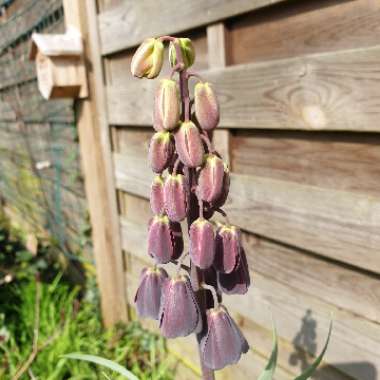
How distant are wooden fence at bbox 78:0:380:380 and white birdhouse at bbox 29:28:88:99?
32cm

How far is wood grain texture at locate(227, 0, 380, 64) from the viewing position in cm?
104

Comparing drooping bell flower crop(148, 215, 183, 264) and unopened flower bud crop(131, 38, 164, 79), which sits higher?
unopened flower bud crop(131, 38, 164, 79)

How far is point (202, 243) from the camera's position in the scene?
2.45 ft

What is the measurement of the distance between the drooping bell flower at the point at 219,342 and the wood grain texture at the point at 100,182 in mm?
1529

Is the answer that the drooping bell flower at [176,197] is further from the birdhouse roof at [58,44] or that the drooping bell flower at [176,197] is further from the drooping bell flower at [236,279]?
the birdhouse roof at [58,44]

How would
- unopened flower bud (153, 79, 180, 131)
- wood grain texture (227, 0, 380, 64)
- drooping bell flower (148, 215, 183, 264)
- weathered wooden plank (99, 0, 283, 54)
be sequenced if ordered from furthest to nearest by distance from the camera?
weathered wooden plank (99, 0, 283, 54) → wood grain texture (227, 0, 380, 64) → drooping bell flower (148, 215, 183, 264) → unopened flower bud (153, 79, 180, 131)

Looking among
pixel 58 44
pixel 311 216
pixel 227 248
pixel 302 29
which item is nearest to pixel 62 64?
pixel 58 44

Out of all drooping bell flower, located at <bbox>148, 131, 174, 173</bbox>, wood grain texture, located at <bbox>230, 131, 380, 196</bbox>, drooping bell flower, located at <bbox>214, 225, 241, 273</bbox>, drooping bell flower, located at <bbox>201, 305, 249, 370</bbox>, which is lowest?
drooping bell flower, located at <bbox>201, 305, 249, 370</bbox>

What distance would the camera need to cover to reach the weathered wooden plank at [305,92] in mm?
1042

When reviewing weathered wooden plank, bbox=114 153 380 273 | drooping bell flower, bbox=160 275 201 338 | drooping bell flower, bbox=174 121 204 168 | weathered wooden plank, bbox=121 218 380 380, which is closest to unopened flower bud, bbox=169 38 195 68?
drooping bell flower, bbox=174 121 204 168

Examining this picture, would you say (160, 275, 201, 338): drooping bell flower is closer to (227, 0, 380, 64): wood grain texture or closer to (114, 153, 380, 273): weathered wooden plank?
(114, 153, 380, 273): weathered wooden plank

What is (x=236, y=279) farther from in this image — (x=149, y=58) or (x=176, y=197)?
(x=149, y=58)

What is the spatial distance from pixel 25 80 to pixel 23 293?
155cm

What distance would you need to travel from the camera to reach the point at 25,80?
328cm
